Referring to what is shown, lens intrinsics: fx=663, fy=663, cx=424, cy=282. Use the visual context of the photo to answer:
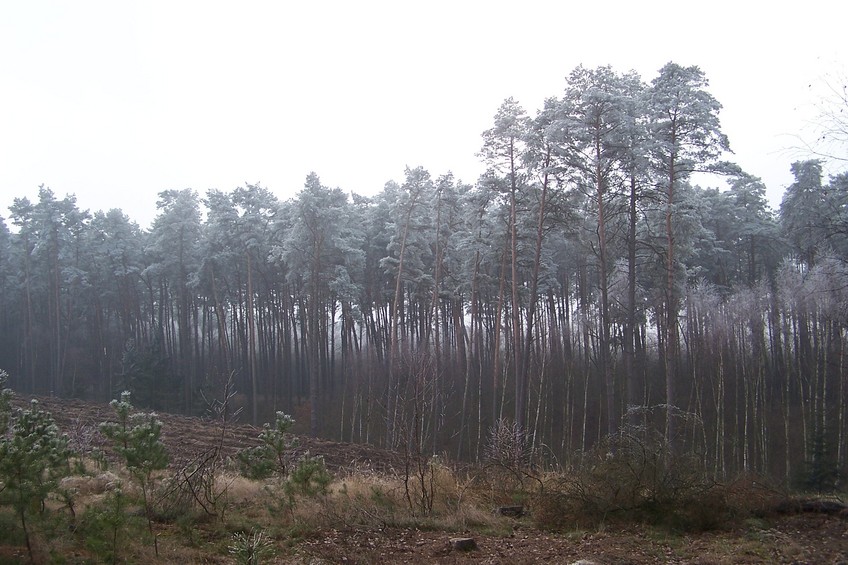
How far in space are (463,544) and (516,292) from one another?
1856cm

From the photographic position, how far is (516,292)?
27.2 metres

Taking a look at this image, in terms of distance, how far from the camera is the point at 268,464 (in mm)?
12180

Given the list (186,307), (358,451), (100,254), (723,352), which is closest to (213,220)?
(186,307)

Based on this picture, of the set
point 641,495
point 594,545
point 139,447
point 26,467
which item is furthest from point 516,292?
point 26,467

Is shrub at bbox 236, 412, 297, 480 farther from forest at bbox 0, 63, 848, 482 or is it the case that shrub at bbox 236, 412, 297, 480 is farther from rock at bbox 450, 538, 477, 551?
A: forest at bbox 0, 63, 848, 482

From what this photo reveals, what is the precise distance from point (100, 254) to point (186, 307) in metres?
7.53

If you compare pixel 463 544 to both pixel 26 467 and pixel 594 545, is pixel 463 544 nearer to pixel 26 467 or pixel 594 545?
pixel 594 545

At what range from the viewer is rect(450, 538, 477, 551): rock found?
9.20 m

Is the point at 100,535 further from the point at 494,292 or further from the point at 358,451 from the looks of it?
the point at 494,292

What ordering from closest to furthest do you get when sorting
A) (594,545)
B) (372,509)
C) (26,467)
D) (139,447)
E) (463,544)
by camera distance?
1. (26,467)
2. (139,447)
3. (463,544)
4. (594,545)
5. (372,509)

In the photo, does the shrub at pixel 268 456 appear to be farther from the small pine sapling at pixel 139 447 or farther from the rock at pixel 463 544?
the rock at pixel 463 544

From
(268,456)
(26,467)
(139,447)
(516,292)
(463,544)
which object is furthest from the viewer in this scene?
(516,292)

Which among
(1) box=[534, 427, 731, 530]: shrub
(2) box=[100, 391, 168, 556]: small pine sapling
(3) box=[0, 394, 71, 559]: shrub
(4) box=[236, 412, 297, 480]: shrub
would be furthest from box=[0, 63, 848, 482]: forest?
(3) box=[0, 394, 71, 559]: shrub

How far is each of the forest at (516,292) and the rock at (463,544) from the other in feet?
31.1
